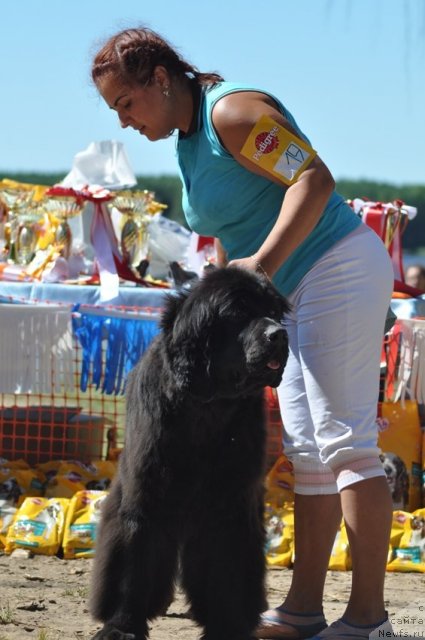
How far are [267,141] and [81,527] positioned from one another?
6.91 feet

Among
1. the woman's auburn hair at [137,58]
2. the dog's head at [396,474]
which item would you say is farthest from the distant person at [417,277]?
the woman's auburn hair at [137,58]

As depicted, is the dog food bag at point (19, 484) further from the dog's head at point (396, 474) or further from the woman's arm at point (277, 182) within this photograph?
the woman's arm at point (277, 182)

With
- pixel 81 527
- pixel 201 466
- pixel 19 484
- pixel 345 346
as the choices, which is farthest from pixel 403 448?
pixel 201 466

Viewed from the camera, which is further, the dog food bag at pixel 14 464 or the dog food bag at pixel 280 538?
the dog food bag at pixel 14 464

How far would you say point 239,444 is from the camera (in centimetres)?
255

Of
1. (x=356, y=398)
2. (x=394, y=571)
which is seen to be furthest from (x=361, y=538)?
(x=394, y=571)

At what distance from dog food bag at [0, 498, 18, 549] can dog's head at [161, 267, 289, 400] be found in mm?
1915

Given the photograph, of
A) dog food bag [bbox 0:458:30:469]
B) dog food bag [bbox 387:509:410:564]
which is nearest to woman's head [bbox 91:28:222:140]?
dog food bag [bbox 387:509:410:564]

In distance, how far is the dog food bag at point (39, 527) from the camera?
400 centimetres

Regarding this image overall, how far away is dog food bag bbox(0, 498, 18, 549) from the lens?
409 centimetres

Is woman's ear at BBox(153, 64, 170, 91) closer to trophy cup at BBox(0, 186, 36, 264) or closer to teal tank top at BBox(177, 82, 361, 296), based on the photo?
teal tank top at BBox(177, 82, 361, 296)

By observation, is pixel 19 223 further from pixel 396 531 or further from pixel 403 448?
pixel 396 531

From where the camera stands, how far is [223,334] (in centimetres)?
248

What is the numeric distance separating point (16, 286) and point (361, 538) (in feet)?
9.54
